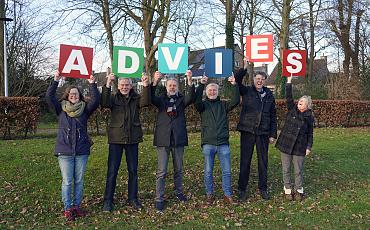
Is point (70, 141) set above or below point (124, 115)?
below

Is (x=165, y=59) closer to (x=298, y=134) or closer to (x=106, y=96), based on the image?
(x=106, y=96)

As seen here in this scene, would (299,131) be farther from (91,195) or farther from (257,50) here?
(91,195)

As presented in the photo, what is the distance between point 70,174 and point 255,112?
3111mm

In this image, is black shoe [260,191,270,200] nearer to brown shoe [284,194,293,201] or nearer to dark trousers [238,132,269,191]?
dark trousers [238,132,269,191]

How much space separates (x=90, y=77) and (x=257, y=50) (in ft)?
9.80

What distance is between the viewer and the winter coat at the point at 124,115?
5.93m

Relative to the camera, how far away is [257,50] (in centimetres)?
704

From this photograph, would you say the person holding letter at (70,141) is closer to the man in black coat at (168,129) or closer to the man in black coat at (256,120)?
the man in black coat at (168,129)

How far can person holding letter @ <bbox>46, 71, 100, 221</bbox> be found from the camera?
5.57m

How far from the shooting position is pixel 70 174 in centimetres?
561

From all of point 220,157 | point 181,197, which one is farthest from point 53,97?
point 220,157

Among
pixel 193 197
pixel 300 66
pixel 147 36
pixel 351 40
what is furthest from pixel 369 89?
pixel 193 197

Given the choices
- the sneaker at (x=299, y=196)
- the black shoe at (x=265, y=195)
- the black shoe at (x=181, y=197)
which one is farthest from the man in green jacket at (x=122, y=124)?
the sneaker at (x=299, y=196)

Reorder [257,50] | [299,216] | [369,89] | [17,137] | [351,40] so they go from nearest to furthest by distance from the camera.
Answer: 1. [299,216]
2. [257,50]
3. [17,137]
4. [369,89]
5. [351,40]
